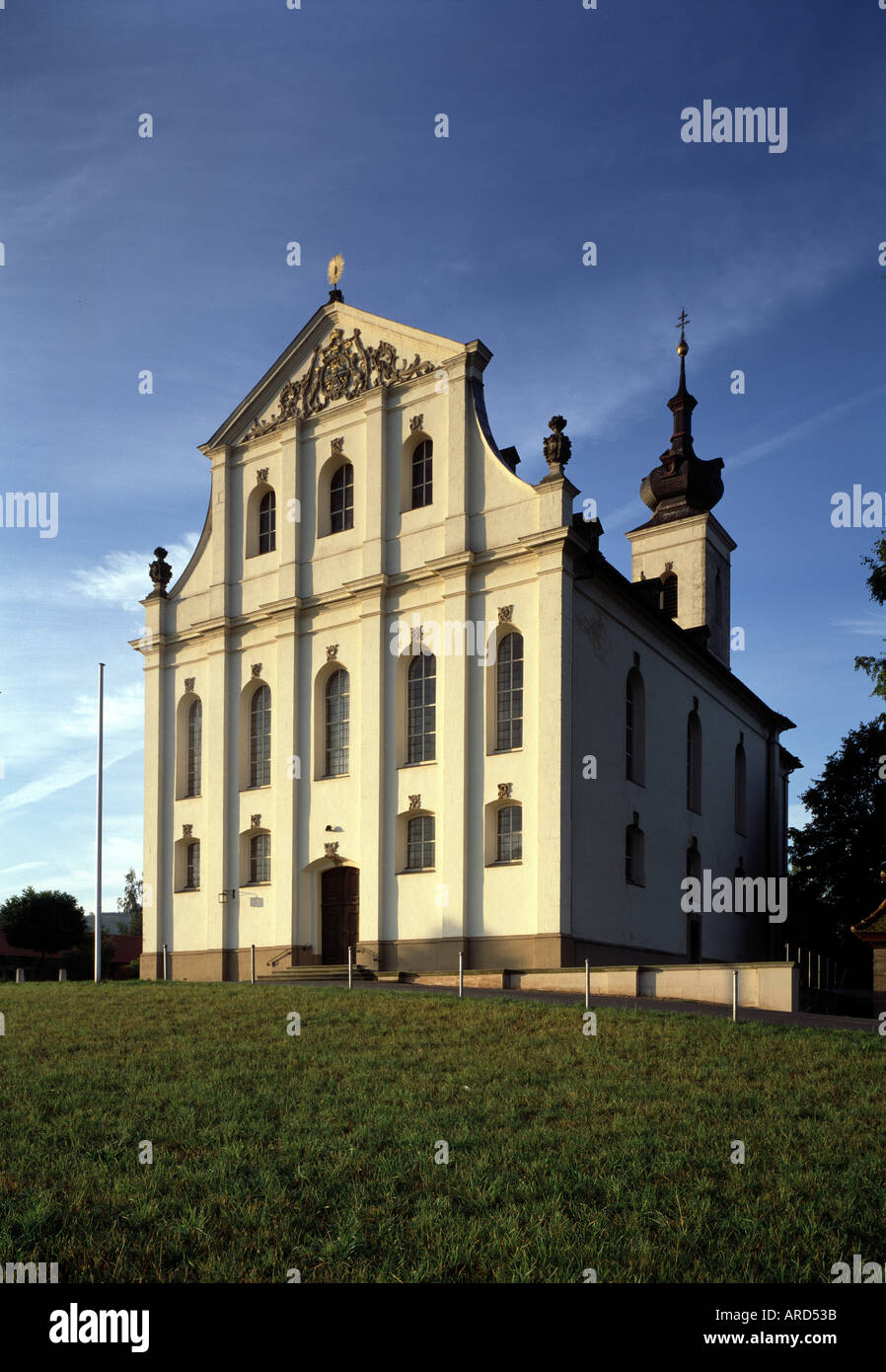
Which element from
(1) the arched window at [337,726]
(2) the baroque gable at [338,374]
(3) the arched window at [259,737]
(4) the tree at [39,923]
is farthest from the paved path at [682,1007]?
(4) the tree at [39,923]

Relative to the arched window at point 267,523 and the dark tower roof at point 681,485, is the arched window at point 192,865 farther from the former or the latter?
the dark tower roof at point 681,485

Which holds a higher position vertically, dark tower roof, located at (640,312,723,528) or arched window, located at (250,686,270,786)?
dark tower roof, located at (640,312,723,528)

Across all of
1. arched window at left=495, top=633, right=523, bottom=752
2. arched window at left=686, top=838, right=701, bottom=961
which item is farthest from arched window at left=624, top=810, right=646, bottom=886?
arched window at left=495, top=633, right=523, bottom=752

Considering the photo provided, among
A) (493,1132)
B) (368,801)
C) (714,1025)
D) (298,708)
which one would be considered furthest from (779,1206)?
(298,708)

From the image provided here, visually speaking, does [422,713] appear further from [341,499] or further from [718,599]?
[718,599]

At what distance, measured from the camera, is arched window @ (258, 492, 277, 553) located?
35.1 meters

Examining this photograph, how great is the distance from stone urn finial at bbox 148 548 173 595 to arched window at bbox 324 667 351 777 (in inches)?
317

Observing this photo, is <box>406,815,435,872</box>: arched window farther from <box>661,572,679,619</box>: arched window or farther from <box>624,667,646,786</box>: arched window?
<box>661,572,679,619</box>: arched window

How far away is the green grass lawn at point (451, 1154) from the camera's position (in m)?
6.88

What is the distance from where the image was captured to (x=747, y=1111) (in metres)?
10.9

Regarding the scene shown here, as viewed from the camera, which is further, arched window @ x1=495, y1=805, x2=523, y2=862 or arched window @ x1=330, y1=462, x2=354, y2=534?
arched window @ x1=330, y1=462, x2=354, y2=534
